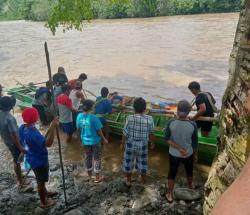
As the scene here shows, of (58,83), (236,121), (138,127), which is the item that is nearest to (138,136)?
(138,127)

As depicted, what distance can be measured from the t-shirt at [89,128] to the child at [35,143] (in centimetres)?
97

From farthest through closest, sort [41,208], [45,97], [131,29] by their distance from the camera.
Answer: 1. [131,29]
2. [45,97]
3. [41,208]

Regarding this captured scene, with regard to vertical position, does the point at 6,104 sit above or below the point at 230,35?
above

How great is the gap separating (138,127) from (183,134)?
816mm

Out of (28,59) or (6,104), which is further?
(28,59)

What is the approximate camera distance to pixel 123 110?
8.39 metres

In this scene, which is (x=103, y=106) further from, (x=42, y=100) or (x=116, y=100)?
(x=42, y=100)

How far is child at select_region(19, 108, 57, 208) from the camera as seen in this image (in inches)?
207

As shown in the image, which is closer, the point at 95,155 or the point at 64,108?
the point at 95,155

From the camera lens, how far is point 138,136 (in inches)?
237

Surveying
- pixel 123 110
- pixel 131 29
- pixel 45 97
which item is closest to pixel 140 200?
pixel 123 110

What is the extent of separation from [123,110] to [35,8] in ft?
164

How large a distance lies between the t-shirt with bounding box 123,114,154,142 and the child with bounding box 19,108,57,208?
1307mm

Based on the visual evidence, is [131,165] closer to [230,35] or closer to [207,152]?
[207,152]
